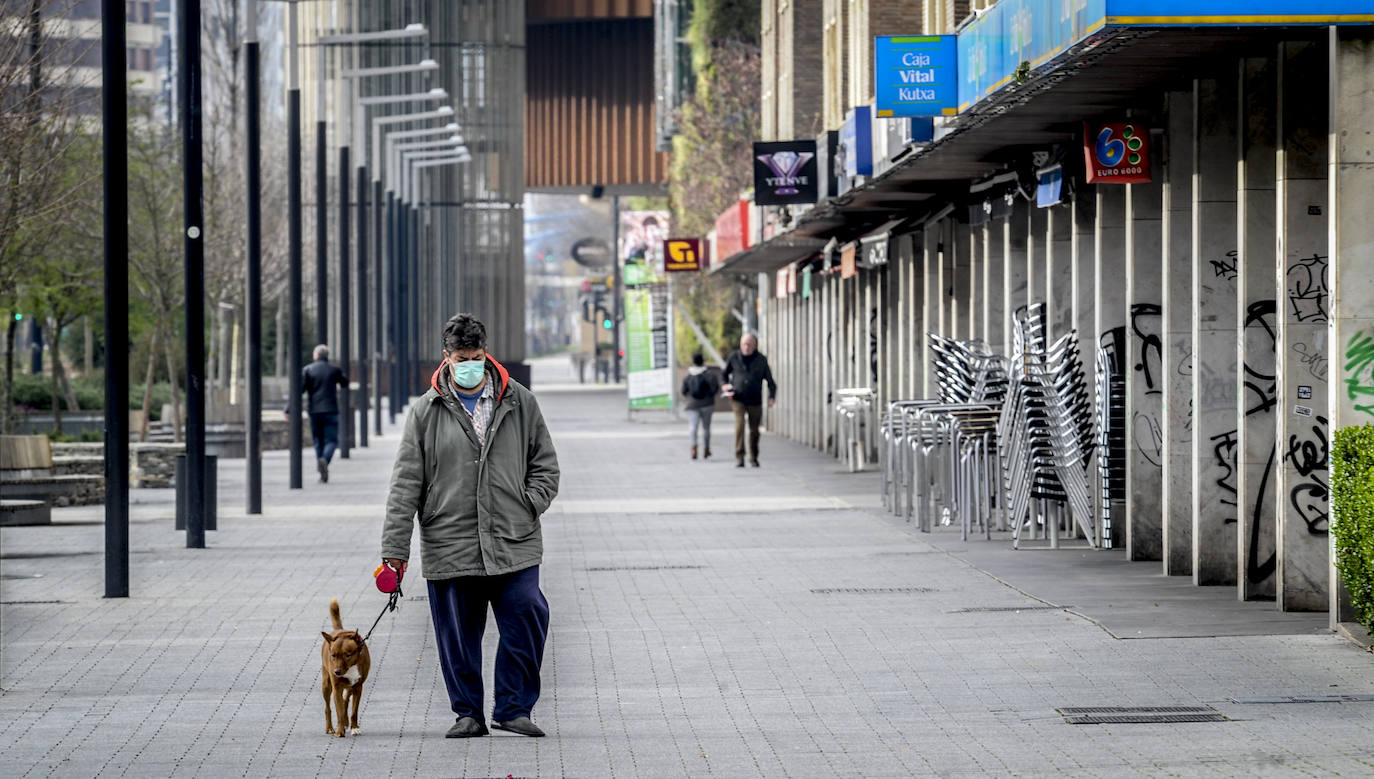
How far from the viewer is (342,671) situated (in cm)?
904

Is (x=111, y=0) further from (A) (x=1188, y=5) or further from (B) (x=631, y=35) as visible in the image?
(B) (x=631, y=35)

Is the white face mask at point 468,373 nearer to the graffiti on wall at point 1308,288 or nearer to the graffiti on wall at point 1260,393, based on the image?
the graffiti on wall at point 1308,288

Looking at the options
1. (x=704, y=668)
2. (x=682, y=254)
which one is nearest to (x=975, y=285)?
(x=704, y=668)

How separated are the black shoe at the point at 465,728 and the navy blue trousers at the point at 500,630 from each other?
0.08 ft

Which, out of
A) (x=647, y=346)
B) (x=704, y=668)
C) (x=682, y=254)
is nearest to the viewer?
(x=704, y=668)

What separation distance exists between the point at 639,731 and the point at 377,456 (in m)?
26.4

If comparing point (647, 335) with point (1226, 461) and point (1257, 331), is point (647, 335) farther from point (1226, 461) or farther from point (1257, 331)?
point (1257, 331)

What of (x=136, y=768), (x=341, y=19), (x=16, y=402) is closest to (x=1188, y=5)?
(x=136, y=768)

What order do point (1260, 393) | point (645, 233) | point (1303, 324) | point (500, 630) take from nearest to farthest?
point (500, 630) → point (1303, 324) → point (1260, 393) → point (645, 233)

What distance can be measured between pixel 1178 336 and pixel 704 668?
522 cm

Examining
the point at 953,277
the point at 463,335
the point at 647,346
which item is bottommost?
the point at 463,335

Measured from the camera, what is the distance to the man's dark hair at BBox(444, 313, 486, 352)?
880 cm

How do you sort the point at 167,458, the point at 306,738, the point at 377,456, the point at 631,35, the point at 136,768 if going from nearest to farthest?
the point at 136,768 < the point at 306,738 < the point at 167,458 < the point at 377,456 < the point at 631,35

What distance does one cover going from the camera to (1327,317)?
12039mm
